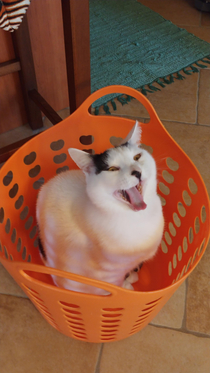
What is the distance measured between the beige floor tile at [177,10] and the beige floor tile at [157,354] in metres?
1.94

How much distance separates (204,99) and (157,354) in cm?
119

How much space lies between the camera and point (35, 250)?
3.18 ft

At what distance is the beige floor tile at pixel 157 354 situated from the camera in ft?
2.54

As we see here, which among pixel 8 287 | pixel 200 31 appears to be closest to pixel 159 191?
pixel 8 287

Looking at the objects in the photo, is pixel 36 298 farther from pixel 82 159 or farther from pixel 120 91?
pixel 120 91

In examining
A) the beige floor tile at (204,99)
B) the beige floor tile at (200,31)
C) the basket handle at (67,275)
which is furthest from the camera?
the beige floor tile at (200,31)

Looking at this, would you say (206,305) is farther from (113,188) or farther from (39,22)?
(39,22)

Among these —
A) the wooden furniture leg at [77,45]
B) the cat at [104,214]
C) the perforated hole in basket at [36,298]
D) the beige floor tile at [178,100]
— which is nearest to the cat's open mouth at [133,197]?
the cat at [104,214]

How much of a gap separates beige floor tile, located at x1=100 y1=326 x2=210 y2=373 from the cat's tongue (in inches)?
16.9

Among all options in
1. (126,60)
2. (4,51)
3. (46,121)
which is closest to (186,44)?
(126,60)

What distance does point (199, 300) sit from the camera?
881 mm

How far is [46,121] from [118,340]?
0.97 meters

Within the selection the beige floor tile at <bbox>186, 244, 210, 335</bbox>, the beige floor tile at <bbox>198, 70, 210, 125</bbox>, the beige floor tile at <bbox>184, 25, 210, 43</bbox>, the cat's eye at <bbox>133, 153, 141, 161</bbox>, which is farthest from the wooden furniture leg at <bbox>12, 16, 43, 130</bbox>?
the beige floor tile at <bbox>184, 25, 210, 43</bbox>

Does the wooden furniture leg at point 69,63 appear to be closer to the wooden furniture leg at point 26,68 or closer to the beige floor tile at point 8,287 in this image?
the wooden furniture leg at point 26,68
